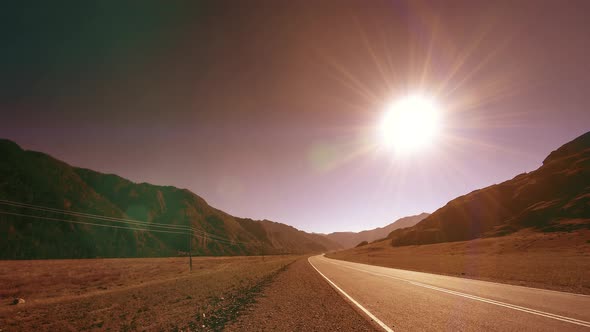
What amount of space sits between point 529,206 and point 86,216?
156 meters

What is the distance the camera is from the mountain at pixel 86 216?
252 feet

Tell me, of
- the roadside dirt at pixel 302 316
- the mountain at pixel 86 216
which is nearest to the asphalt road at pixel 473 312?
the roadside dirt at pixel 302 316

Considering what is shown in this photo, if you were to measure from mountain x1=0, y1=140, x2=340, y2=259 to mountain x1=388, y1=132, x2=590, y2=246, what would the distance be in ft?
344

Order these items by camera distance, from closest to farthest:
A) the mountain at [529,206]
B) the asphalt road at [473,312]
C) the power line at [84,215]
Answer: the asphalt road at [473,312]
the mountain at [529,206]
the power line at [84,215]

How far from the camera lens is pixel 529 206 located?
82.5m

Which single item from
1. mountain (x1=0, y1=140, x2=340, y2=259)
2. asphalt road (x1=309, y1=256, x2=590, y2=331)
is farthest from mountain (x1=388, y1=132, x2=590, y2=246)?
mountain (x1=0, y1=140, x2=340, y2=259)

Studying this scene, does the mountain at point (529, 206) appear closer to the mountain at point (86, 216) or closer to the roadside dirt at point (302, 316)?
the roadside dirt at point (302, 316)

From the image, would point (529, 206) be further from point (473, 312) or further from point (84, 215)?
point (84, 215)

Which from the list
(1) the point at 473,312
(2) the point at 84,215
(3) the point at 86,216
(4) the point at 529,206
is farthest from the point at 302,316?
(3) the point at 86,216

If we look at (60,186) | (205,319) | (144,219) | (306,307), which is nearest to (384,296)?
(306,307)

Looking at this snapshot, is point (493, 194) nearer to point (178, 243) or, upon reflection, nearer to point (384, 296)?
point (384, 296)

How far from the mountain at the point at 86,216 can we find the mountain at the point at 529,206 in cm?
10496

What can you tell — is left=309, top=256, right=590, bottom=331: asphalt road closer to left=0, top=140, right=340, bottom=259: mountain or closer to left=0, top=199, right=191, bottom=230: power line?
left=0, top=199, right=191, bottom=230: power line

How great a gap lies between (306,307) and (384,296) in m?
4.13
